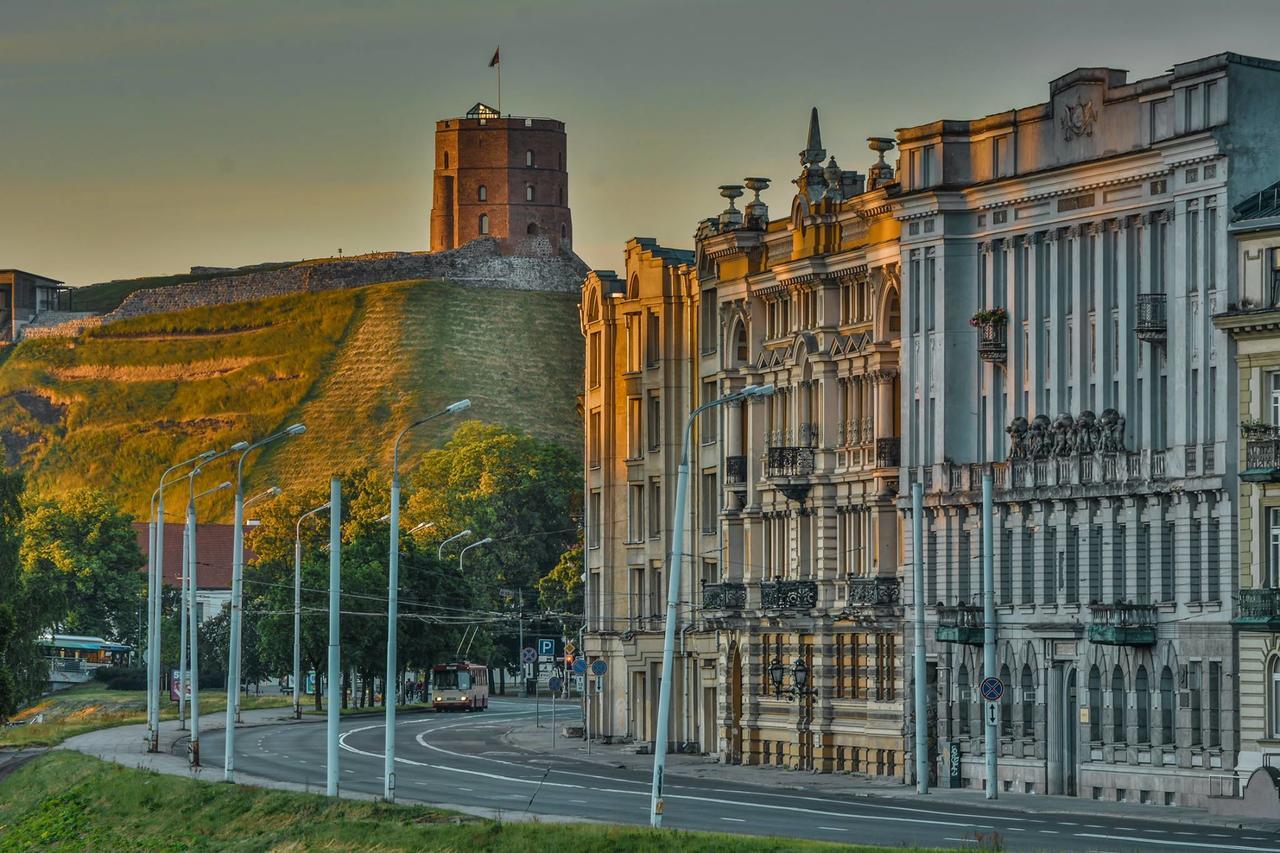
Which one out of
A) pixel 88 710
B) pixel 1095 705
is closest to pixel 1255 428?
pixel 1095 705

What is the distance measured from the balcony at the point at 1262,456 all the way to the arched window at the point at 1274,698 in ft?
14.5

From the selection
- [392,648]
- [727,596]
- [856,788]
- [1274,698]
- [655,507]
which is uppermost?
[655,507]

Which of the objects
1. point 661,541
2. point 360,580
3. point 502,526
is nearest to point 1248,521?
point 661,541

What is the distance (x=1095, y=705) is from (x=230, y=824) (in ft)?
77.2

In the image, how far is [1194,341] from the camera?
2977 inches

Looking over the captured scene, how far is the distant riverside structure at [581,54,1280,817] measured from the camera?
74.4 meters

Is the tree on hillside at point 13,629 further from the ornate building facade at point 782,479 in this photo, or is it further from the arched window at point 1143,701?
the arched window at point 1143,701

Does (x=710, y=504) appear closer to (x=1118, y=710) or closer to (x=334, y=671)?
(x=1118, y=710)

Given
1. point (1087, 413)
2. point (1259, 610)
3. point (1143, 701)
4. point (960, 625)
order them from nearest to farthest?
point (1259, 610) < point (1143, 701) < point (1087, 413) < point (960, 625)

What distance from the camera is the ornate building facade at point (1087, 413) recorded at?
246ft

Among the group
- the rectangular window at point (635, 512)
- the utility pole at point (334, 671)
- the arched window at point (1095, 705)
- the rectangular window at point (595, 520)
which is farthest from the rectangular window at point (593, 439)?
the utility pole at point (334, 671)

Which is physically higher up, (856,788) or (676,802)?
(676,802)

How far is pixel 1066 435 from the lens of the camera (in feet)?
266

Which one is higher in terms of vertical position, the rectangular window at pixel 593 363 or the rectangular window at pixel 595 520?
the rectangular window at pixel 593 363
